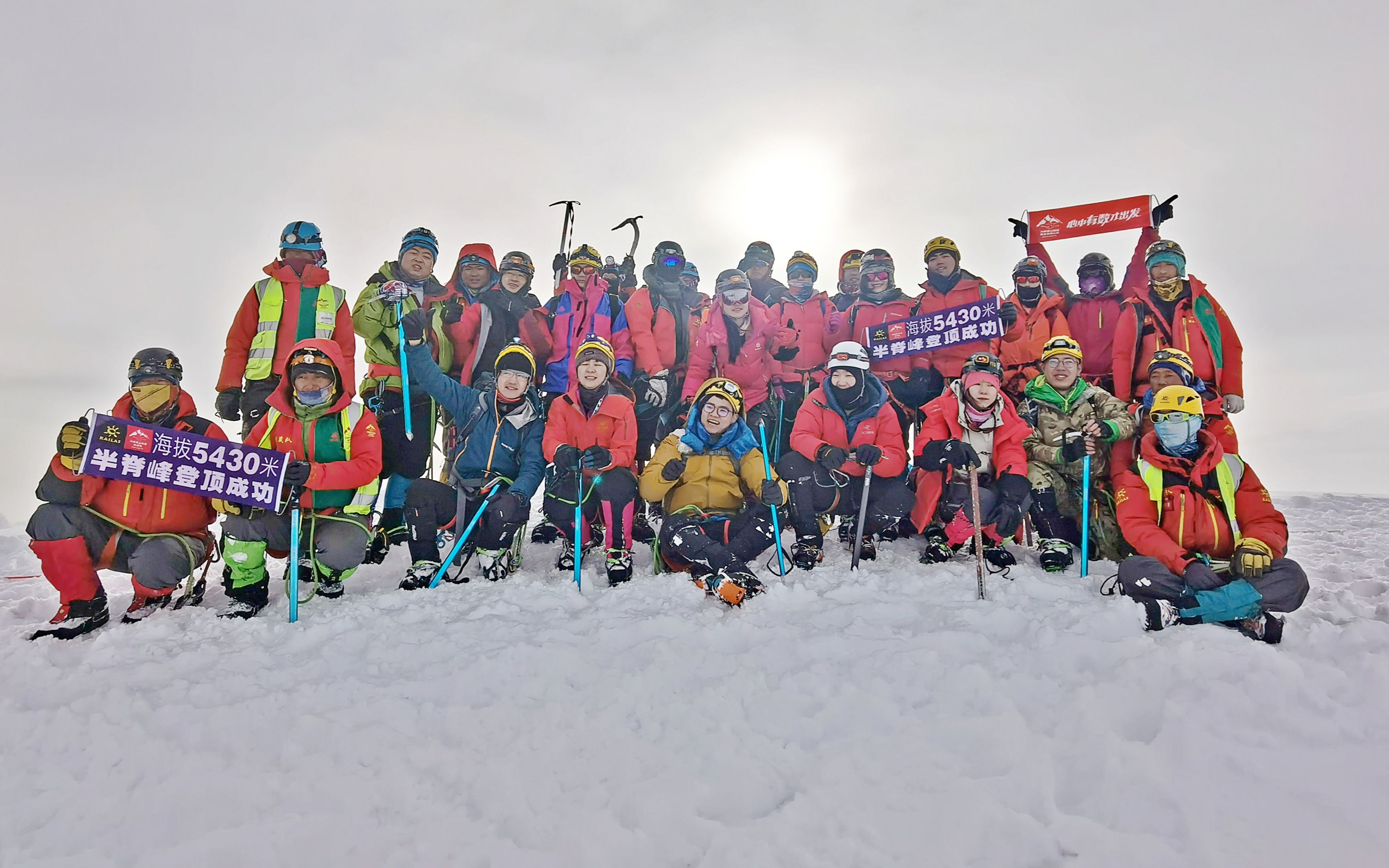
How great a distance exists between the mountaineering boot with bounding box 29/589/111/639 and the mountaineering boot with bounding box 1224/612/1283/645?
22.3ft

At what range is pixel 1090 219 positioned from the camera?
24.7ft

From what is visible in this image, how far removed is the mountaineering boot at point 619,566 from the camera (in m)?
4.81

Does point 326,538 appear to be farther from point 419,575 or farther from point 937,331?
point 937,331

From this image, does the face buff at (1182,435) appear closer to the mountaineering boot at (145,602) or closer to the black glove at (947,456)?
the black glove at (947,456)

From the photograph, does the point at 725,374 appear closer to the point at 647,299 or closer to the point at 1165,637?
the point at 647,299

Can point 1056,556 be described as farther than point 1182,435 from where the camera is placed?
Yes

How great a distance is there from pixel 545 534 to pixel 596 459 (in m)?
1.59

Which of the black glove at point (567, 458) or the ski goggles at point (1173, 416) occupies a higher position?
the ski goggles at point (1173, 416)

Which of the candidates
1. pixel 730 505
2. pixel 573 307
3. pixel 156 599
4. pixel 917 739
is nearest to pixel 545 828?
pixel 917 739

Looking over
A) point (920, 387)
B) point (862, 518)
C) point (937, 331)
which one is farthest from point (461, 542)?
point (937, 331)

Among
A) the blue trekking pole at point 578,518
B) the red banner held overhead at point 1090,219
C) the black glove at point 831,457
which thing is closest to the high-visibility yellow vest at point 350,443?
the blue trekking pole at point 578,518

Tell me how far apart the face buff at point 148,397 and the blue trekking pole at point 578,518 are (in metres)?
2.88

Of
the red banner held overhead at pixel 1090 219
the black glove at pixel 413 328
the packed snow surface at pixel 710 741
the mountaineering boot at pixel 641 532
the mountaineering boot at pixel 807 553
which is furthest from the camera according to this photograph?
the red banner held overhead at pixel 1090 219

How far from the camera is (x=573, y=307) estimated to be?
6566 millimetres
